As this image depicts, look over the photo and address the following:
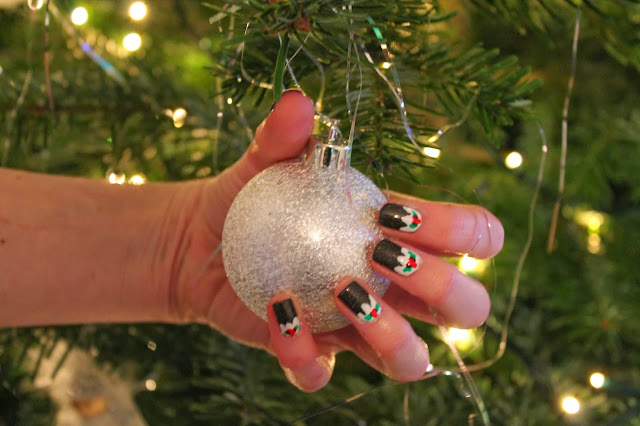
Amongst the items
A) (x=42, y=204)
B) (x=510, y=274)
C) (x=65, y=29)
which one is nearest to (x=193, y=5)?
(x=65, y=29)

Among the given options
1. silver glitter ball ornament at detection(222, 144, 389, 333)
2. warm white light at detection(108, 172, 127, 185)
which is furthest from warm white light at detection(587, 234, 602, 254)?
warm white light at detection(108, 172, 127, 185)

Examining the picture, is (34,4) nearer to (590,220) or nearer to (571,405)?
(571,405)

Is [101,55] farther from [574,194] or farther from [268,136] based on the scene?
[574,194]

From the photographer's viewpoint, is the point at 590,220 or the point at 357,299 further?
the point at 590,220

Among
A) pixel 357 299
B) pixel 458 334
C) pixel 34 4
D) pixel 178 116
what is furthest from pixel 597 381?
pixel 34 4

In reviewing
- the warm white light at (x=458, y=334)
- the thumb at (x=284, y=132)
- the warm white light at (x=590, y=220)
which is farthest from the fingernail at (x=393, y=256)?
the warm white light at (x=590, y=220)

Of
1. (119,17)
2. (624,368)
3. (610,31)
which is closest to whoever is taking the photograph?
(610,31)

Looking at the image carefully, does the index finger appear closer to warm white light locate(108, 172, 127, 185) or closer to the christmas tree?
the christmas tree
